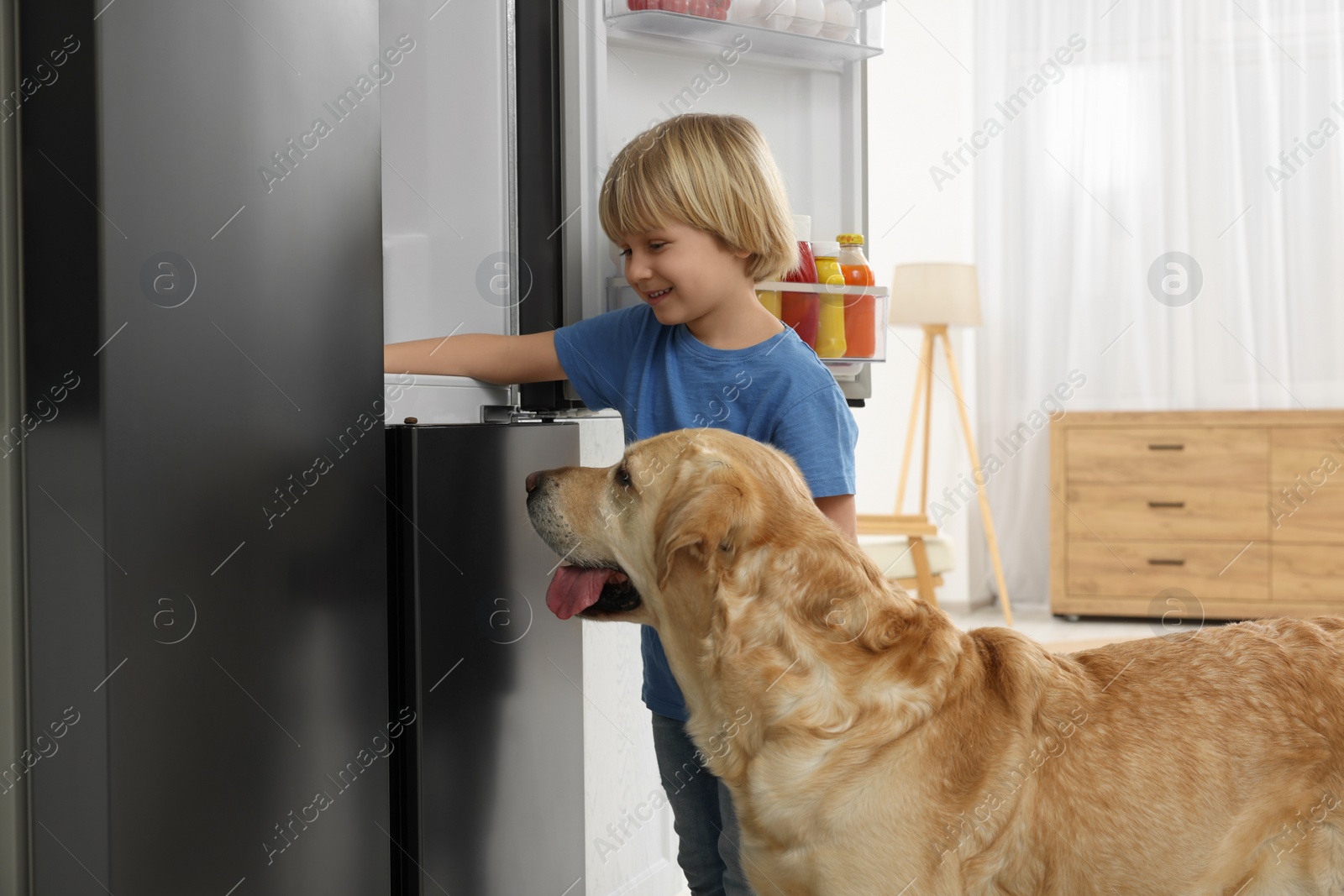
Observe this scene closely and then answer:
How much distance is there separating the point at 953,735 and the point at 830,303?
108cm

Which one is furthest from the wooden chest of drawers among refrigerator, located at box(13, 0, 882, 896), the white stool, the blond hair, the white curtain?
the blond hair

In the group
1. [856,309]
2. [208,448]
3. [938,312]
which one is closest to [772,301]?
[856,309]

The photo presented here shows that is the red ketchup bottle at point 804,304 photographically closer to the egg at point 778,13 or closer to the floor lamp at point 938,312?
the egg at point 778,13

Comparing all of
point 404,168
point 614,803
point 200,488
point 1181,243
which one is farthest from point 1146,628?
point 200,488

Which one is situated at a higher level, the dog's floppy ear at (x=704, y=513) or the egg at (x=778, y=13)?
the egg at (x=778, y=13)

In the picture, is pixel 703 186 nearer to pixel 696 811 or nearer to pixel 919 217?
pixel 696 811

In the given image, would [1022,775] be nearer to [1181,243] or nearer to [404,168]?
[404,168]

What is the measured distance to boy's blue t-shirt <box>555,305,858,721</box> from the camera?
1.60 metres

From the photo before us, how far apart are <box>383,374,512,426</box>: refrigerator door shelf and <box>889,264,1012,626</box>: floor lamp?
3.94m

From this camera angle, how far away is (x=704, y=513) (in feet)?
4.19

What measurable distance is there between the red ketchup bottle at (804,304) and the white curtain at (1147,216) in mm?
4209

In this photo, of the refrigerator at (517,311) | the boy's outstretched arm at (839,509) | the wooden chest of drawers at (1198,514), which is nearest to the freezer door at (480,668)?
the refrigerator at (517,311)

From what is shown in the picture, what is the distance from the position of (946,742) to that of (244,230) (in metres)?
1.04

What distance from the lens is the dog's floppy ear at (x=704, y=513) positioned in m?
1.27
